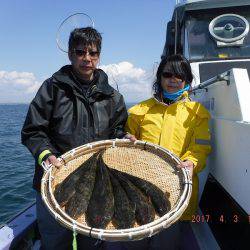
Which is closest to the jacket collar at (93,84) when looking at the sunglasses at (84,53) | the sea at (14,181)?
the sunglasses at (84,53)

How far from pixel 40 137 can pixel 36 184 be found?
512mm

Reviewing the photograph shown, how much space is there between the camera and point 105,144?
159 inches

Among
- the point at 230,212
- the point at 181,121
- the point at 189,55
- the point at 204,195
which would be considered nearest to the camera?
the point at 181,121

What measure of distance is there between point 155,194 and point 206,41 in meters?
4.56

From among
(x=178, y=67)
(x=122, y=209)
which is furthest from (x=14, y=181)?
(x=122, y=209)

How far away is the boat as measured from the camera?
358 centimetres

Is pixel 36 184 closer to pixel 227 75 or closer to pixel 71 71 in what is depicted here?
pixel 71 71

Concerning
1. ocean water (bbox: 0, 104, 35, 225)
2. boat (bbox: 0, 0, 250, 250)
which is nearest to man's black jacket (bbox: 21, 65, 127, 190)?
boat (bbox: 0, 0, 250, 250)

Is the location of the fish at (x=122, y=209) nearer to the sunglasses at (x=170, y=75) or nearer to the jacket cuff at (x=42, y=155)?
the jacket cuff at (x=42, y=155)

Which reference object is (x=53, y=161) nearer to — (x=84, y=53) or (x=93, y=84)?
(x=93, y=84)

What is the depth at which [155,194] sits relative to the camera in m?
3.52

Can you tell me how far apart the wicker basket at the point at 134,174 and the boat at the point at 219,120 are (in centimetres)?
58

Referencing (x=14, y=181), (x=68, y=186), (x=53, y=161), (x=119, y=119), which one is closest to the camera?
(x=68, y=186)

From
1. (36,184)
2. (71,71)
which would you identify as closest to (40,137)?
(36,184)
